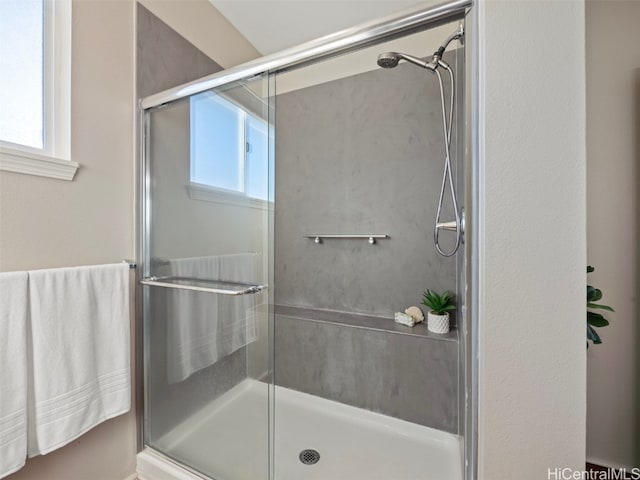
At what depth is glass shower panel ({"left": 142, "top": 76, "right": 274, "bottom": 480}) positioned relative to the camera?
1231 millimetres

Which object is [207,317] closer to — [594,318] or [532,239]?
[532,239]

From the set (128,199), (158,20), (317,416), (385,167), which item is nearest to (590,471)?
(317,416)

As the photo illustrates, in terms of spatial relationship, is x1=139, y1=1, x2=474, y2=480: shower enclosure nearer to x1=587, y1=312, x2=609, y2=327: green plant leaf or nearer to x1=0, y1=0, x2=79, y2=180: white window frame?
x1=0, y1=0, x2=79, y2=180: white window frame

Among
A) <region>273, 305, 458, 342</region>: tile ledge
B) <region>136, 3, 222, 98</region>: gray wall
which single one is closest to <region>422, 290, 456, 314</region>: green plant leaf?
<region>273, 305, 458, 342</region>: tile ledge

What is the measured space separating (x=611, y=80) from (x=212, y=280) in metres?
2.21

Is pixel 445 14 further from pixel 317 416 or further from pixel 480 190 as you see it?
pixel 317 416

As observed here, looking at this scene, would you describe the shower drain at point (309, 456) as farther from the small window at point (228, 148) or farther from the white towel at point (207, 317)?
the small window at point (228, 148)

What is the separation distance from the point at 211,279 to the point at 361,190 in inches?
48.7

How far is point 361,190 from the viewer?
2119 mm

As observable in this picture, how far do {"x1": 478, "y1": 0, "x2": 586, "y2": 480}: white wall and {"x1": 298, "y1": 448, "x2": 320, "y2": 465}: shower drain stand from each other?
105cm

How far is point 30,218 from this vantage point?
41.6 inches

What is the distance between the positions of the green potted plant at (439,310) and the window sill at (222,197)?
116 centimetres

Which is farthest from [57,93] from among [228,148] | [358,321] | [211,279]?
[358,321]

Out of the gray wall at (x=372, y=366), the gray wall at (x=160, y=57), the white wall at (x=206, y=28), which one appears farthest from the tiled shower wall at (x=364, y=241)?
the gray wall at (x=160, y=57)
